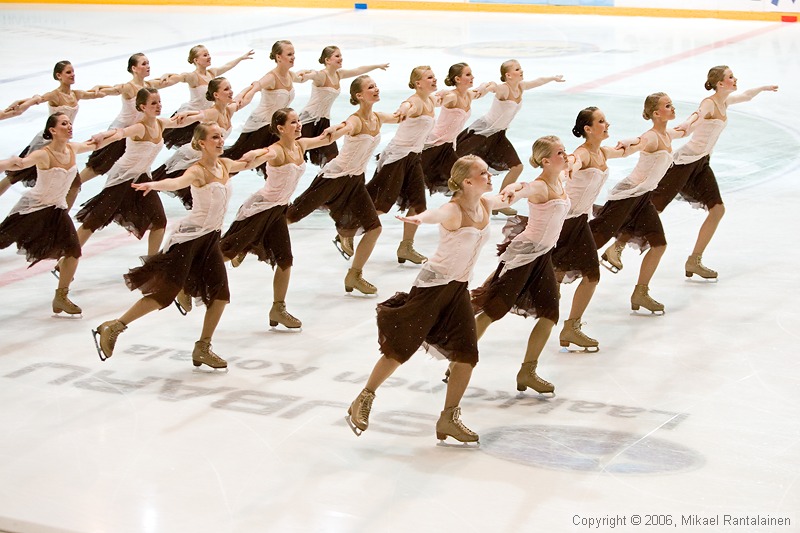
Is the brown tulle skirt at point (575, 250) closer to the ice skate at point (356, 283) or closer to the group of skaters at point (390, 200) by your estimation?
the group of skaters at point (390, 200)

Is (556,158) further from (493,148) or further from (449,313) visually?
(493,148)

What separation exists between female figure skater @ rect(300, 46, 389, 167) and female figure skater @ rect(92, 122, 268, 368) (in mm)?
3522

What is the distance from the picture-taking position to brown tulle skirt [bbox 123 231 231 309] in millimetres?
7070

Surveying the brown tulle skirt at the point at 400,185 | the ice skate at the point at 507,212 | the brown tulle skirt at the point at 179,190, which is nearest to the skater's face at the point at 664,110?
the brown tulle skirt at the point at 400,185

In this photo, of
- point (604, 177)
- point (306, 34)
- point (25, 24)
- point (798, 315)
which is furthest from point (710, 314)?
point (25, 24)

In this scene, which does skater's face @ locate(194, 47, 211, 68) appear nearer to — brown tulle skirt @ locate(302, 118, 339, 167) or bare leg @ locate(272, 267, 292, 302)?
brown tulle skirt @ locate(302, 118, 339, 167)

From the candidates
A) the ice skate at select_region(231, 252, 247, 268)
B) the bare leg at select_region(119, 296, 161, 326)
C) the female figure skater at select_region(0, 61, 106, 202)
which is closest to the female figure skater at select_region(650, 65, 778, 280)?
the ice skate at select_region(231, 252, 247, 268)

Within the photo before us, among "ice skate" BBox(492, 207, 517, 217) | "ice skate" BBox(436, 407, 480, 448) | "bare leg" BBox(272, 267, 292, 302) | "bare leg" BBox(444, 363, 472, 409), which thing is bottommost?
"ice skate" BBox(492, 207, 517, 217)

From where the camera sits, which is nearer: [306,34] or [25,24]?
[306,34]

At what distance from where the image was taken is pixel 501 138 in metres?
10.4

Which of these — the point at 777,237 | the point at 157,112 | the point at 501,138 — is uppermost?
the point at 157,112

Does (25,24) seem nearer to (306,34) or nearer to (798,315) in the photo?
(306,34)

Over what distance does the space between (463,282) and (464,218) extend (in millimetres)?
344

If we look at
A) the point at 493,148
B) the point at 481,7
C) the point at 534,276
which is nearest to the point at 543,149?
the point at 534,276
